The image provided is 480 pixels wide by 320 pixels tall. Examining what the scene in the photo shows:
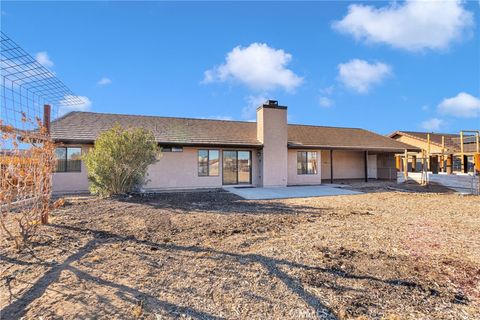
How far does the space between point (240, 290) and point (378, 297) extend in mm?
1731

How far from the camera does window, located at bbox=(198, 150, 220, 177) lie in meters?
15.6

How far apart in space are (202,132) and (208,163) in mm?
2570

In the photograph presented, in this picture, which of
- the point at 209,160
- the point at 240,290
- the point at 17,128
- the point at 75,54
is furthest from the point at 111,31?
the point at 240,290

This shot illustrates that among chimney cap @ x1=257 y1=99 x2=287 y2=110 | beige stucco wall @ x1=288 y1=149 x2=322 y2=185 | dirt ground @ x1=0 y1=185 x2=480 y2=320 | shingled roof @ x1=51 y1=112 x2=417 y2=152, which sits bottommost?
dirt ground @ x1=0 y1=185 x2=480 y2=320

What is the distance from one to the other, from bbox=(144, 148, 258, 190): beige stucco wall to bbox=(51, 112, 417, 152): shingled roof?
3.01ft

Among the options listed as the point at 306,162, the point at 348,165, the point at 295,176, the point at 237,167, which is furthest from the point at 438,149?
the point at 237,167

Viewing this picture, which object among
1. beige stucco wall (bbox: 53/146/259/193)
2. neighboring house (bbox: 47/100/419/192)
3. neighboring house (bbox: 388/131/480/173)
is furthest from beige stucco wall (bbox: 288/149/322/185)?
neighboring house (bbox: 388/131/480/173)

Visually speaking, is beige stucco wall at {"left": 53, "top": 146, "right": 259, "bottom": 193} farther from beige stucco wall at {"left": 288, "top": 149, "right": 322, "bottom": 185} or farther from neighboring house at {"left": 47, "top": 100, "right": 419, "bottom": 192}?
beige stucco wall at {"left": 288, "top": 149, "right": 322, "bottom": 185}

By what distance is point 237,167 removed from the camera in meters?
16.5

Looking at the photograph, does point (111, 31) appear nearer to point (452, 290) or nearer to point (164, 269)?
point (164, 269)

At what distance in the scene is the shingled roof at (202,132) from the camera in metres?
14.6

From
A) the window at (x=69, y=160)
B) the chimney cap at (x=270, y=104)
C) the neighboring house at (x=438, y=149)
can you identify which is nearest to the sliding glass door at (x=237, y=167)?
the chimney cap at (x=270, y=104)

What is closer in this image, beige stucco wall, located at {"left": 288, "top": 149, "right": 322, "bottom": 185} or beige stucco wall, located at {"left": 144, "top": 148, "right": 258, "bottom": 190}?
beige stucco wall, located at {"left": 144, "top": 148, "right": 258, "bottom": 190}

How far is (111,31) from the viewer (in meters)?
10.1
